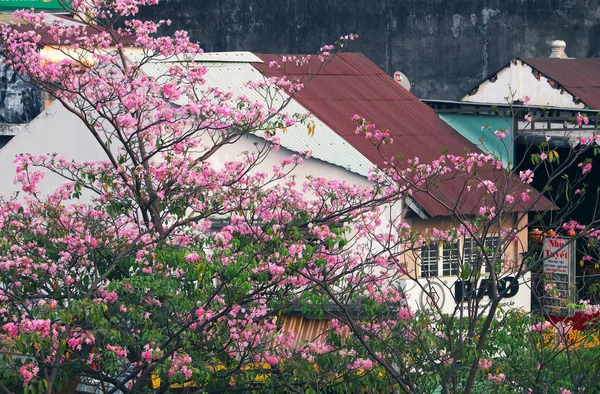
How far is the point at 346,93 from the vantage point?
23594 millimetres

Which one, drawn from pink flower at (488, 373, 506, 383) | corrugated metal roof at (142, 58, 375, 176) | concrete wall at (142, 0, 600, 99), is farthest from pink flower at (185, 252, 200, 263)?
concrete wall at (142, 0, 600, 99)

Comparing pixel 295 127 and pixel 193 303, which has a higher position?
pixel 295 127

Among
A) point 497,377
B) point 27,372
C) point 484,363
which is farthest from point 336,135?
point 27,372

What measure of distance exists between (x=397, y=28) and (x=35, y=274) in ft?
62.5

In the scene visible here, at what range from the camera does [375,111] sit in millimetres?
23062

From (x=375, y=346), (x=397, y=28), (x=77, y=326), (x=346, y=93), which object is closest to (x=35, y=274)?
(x=77, y=326)

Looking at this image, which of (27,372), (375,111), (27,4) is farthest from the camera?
(27,4)

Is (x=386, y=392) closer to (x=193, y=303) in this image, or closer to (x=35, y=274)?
(x=193, y=303)

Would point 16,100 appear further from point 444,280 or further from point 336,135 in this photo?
point 444,280

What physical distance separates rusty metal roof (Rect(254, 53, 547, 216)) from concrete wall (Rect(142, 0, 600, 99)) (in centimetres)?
505

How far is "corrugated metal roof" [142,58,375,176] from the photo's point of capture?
1992 centimetres

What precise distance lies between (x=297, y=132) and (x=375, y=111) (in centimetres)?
291

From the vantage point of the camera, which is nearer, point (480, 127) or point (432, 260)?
point (432, 260)

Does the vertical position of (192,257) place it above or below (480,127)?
below
